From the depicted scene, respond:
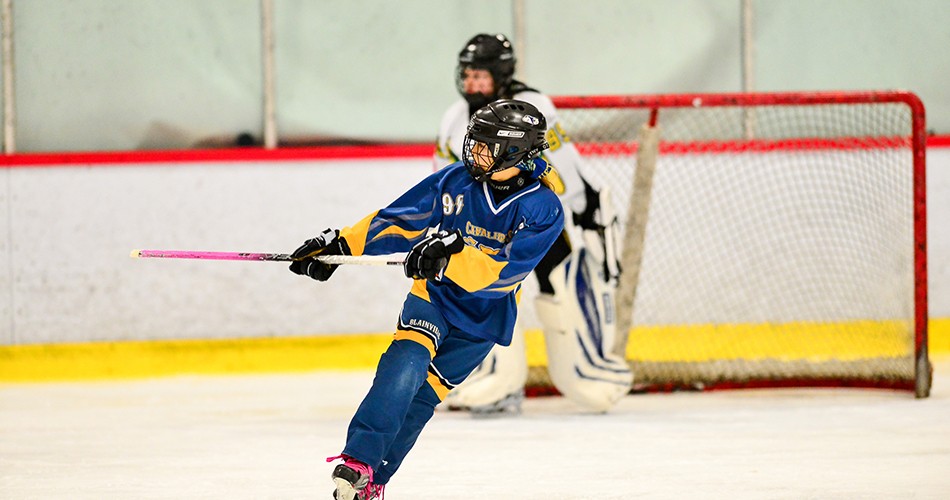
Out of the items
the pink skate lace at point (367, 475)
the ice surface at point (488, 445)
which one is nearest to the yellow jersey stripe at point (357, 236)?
the pink skate lace at point (367, 475)

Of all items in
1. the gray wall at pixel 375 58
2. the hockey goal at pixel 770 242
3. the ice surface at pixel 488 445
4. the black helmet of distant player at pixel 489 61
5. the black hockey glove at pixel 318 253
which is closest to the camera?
the black hockey glove at pixel 318 253

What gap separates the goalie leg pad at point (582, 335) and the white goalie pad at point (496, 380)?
137 millimetres

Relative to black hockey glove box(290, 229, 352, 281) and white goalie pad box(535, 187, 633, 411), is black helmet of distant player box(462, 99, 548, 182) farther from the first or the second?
white goalie pad box(535, 187, 633, 411)

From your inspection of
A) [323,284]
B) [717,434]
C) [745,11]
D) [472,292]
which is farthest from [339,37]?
[472,292]

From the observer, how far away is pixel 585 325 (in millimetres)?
4879

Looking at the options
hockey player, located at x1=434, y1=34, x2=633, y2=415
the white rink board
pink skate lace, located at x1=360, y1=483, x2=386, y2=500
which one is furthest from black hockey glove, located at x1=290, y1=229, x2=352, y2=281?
the white rink board

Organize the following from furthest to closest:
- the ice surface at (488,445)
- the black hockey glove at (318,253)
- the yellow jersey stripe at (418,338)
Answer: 1. the ice surface at (488,445)
2. the black hockey glove at (318,253)
3. the yellow jersey stripe at (418,338)

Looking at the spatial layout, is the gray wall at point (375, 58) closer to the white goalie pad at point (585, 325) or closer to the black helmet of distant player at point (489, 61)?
the black helmet of distant player at point (489, 61)

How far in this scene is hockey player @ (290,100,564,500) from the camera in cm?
284

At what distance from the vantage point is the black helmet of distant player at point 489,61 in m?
4.77

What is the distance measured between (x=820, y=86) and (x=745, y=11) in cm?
51

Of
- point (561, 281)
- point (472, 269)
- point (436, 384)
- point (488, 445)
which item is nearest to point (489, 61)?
point (561, 281)

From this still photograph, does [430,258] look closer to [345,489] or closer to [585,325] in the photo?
[345,489]

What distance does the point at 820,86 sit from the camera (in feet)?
21.2
